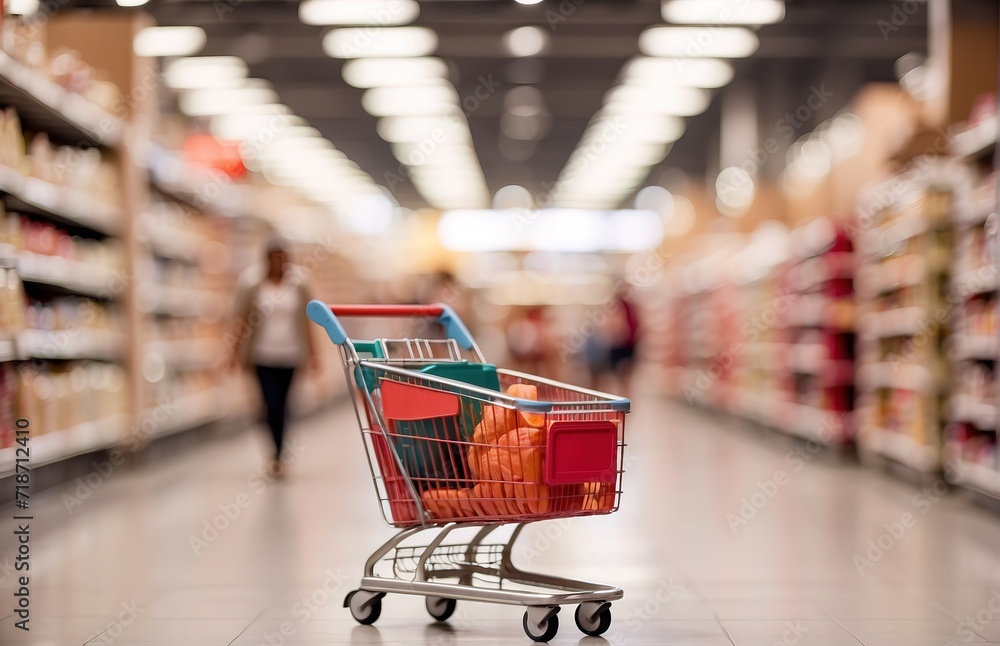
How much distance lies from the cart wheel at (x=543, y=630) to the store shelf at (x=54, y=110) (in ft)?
12.1

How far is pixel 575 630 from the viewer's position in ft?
11.2

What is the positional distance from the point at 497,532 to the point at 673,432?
7.32m

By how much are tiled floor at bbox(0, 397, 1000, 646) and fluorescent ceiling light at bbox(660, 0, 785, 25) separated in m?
4.95

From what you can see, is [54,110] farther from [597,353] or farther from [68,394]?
[597,353]

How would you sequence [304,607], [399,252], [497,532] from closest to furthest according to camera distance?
[304,607] → [497,532] → [399,252]

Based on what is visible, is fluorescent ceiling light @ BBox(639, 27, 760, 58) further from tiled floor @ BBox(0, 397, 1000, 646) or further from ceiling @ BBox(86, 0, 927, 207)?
tiled floor @ BBox(0, 397, 1000, 646)

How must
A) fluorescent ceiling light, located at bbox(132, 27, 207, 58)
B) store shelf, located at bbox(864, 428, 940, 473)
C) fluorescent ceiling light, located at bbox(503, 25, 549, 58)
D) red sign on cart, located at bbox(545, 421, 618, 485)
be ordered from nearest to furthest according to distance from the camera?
red sign on cart, located at bbox(545, 421, 618, 485) → store shelf, located at bbox(864, 428, 940, 473) → fluorescent ceiling light, located at bbox(132, 27, 207, 58) → fluorescent ceiling light, located at bbox(503, 25, 549, 58)

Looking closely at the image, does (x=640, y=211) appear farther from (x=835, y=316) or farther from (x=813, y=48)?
(x=835, y=316)

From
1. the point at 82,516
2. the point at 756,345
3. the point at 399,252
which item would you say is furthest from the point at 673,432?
the point at 399,252

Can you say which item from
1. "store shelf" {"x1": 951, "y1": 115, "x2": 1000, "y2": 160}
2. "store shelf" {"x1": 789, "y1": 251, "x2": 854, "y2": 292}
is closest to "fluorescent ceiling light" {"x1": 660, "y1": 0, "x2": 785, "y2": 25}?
"store shelf" {"x1": 789, "y1": 251, "x2": 854, "y2": 292}

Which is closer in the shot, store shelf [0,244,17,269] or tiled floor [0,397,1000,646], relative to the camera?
tiled floor [0,397,1000,646]

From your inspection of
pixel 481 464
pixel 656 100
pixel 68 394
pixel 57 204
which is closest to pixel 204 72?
pixel 656 100

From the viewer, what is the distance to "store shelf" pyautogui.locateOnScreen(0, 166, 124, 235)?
5754mm

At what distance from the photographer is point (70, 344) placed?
6.95 metres
